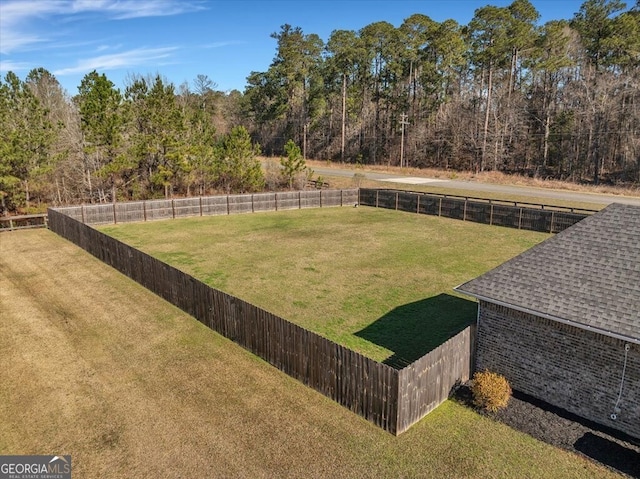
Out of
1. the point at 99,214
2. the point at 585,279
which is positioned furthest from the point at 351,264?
the point at 99,214

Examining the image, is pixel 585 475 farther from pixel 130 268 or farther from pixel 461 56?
pixel 461 56

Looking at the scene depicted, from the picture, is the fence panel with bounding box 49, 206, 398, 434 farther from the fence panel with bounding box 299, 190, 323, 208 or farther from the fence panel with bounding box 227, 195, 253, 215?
the fence panel with bounding box 299, 190, 323, 208

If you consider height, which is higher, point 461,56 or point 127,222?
point 461,56

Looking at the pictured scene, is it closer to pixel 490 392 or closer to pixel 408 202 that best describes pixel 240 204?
pixel 408 202

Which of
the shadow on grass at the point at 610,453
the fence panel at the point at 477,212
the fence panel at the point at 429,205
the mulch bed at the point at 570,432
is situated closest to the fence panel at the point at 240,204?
the fence panel at the point at 429,205

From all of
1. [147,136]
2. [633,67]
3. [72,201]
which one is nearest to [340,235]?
[147,136]

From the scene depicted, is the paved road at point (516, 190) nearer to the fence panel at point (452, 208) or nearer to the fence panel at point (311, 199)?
the fence panel at point (452, 208)
